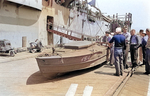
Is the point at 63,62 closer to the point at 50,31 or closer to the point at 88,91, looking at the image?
the point at 88,91

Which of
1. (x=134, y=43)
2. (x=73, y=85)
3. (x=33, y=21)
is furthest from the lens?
(x=33, y=21)

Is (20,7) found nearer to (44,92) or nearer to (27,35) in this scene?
(27,35)

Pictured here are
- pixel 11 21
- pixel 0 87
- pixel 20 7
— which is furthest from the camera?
pixel 20 7

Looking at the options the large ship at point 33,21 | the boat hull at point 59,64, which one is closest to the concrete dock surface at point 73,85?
the boat hull at point 59,64

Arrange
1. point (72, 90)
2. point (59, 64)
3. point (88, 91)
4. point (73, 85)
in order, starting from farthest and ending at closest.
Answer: point (59, 64) → point (73, 85) → point (72, 90) → point (88, 91)

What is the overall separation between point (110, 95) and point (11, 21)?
11.4 meters

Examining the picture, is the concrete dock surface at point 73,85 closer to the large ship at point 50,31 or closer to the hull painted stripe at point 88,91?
the hull painted stripe at point 88,91

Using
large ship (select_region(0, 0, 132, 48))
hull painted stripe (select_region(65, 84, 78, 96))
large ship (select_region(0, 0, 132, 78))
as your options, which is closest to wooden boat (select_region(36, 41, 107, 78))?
large ship (select_region(0, 0, 132, 78))

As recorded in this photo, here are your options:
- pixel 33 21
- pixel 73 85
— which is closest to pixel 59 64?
pixel 73 85

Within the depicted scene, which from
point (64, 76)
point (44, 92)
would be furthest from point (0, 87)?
point (64, 76)

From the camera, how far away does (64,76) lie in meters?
5.53

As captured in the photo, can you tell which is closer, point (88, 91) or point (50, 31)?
point (88, 91)

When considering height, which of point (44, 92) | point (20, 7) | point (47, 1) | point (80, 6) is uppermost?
point (80, 6)

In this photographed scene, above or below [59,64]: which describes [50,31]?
above
